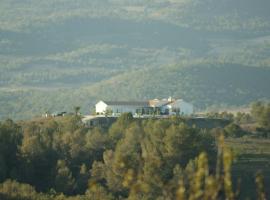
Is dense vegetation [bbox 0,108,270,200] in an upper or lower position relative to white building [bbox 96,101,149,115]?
lower

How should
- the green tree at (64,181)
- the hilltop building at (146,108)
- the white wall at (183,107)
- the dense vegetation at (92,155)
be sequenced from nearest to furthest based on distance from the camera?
the dense vegetation at (92,155)
the green tree at (64,181)
the hilltop building at (146,108)
the white wall at (183,107)

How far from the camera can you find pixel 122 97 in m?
150

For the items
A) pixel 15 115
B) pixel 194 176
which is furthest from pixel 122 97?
pixel 194 176

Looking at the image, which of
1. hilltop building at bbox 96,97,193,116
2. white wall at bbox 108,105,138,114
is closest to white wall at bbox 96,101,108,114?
hilltop building at bbox 96,97,193,116

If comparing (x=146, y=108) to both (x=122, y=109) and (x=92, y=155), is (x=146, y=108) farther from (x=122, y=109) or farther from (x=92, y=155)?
(x=92, y=155)

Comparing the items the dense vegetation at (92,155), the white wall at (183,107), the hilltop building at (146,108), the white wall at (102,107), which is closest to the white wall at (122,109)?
the hilltop building at (146,108)

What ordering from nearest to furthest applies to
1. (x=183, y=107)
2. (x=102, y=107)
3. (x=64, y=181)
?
(x=64, y=181), (x=102, y=107), (x=183, y=107)

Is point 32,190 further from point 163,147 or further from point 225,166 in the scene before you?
point 225,166

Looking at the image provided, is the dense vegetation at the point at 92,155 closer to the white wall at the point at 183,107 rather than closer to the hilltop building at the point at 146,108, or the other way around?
the hilltop building at the point at 146,108

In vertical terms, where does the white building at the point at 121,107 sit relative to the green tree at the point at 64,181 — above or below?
above

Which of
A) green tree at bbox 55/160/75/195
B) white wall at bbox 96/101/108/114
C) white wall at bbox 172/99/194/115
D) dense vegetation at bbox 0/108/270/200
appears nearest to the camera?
dense vegetation at bbox 0/108/270/200

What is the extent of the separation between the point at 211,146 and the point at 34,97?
4109 inches

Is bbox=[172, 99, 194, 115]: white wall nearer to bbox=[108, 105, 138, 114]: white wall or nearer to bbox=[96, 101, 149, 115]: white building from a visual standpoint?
bbox=[96, 101, 149, 115]: white building

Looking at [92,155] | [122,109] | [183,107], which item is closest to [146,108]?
[122,109]
